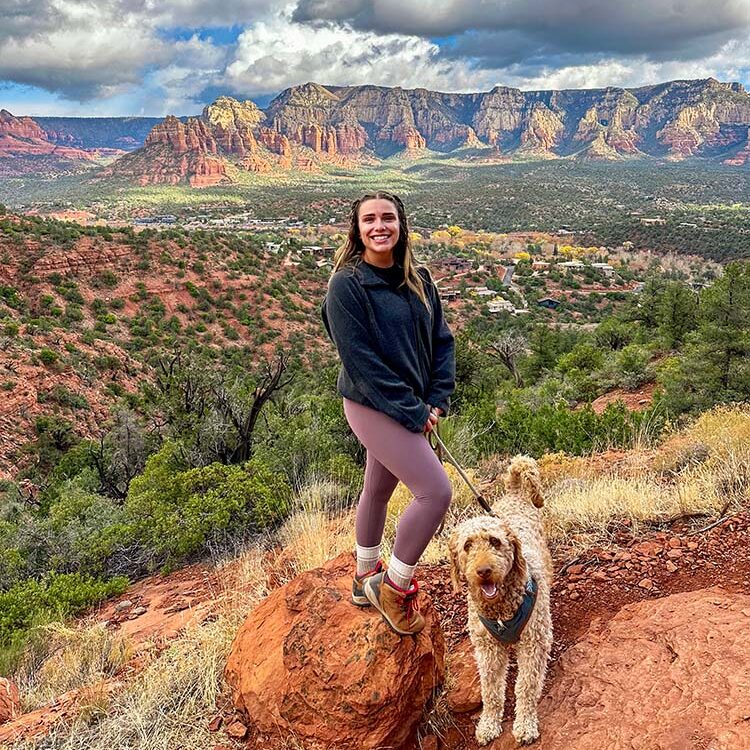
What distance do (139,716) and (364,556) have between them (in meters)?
1.27

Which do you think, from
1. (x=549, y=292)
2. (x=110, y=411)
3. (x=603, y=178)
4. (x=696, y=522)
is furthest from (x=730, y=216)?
(x=696, y=522)

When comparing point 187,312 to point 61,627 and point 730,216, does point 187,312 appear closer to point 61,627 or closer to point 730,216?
point 61,627

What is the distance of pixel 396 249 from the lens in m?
2.59

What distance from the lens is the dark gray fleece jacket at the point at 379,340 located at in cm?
240

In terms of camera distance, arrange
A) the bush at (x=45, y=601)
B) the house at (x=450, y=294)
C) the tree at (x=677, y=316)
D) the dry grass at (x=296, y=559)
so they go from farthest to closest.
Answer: the house at (x=450, y=294) < the tree at (x=677, y=316) < the bush at (x=45, y=601) < the dry grass at (x=296, y=559)

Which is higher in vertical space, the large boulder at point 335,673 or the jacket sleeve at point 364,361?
the jacket sleeve at point 364,361

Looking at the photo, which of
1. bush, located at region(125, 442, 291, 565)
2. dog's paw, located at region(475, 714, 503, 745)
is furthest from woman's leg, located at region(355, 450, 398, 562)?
bush, located at region(125, 442, 291, 565)

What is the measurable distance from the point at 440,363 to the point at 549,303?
46092 millimetres

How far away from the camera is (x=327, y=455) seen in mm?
7586

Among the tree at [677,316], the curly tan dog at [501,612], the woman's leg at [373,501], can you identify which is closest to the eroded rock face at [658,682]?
the curly tan dog at [501,612]

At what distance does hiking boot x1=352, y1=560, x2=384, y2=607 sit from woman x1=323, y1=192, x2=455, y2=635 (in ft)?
0.54

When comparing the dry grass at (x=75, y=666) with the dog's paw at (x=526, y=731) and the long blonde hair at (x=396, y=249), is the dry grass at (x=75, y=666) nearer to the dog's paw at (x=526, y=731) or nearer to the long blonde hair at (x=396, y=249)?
the dog's paw at (x=526, y=731)

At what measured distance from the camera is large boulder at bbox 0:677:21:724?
3.07 meters

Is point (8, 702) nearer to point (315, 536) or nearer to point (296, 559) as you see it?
point (296, 559)
